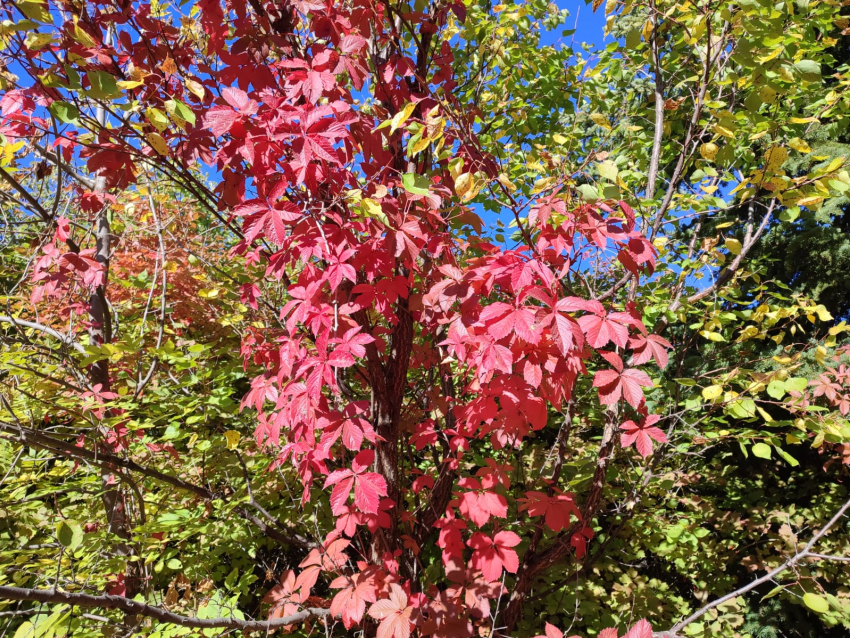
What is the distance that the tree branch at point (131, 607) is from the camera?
112cm

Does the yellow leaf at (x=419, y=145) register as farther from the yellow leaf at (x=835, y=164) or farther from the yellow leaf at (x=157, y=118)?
the yellow leaf at (x=835, y=164)

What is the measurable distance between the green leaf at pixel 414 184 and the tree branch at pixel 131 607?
→ 1373 mm

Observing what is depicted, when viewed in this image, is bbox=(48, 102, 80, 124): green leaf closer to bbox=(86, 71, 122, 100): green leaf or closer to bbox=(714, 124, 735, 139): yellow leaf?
bbox=(86, 71, 122, 100): green leaf

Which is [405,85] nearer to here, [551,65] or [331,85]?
[331,85]

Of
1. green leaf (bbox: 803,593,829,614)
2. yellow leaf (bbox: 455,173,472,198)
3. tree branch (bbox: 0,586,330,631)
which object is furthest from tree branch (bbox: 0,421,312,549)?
green leaf (bbox: 803,593,829,614)

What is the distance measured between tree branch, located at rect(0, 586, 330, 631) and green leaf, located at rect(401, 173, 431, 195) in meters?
1.37

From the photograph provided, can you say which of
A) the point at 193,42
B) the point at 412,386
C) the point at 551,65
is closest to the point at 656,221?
the point at 412,386

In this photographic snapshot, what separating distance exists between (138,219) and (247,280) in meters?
1.70

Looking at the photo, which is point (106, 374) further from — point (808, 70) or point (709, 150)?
point (808, 70)

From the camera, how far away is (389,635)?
1.59 metres

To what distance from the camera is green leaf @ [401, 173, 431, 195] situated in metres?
1.26

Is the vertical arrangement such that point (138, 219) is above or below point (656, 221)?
above

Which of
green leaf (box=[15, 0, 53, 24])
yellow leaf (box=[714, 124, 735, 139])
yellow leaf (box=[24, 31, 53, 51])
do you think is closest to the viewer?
green leaf (box=[15, 0, 53, 24])

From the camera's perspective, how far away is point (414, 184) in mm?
1314
